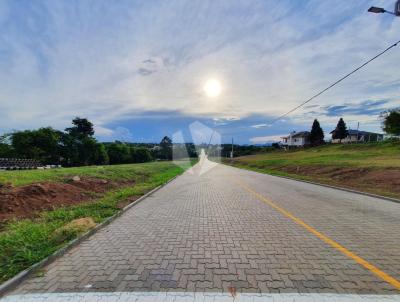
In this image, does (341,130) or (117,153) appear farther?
(117,153)

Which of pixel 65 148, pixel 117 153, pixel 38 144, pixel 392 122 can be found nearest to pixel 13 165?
pixel 38 144

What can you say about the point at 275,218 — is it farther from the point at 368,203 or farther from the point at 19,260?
the point at 19,260

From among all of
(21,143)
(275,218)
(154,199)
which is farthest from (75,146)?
(275,218)

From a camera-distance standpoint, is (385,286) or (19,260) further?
(19,260)

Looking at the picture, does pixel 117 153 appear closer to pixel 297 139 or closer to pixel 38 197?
pixel 297 139

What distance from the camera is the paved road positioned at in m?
3.52

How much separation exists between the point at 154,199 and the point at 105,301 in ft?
25.8

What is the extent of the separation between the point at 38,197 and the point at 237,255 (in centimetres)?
788

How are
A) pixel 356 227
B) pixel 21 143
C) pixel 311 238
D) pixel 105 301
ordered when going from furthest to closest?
1. pixel 21 143
2. pixel 356 227
3. pixel 311 238
4. pixel 105 301

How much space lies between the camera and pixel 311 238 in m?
5.41

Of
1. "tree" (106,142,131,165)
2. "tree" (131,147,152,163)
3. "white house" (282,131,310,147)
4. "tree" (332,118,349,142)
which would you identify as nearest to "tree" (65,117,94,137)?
"tree" (106,142,131,165)

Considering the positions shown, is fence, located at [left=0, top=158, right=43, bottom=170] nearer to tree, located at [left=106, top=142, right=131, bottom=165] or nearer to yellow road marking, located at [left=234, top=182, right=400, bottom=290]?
yellow road marking, located at [left=234, top=182, right=400, bottom=290]

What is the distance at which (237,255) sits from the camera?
450cm

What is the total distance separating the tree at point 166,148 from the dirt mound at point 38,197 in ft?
322
